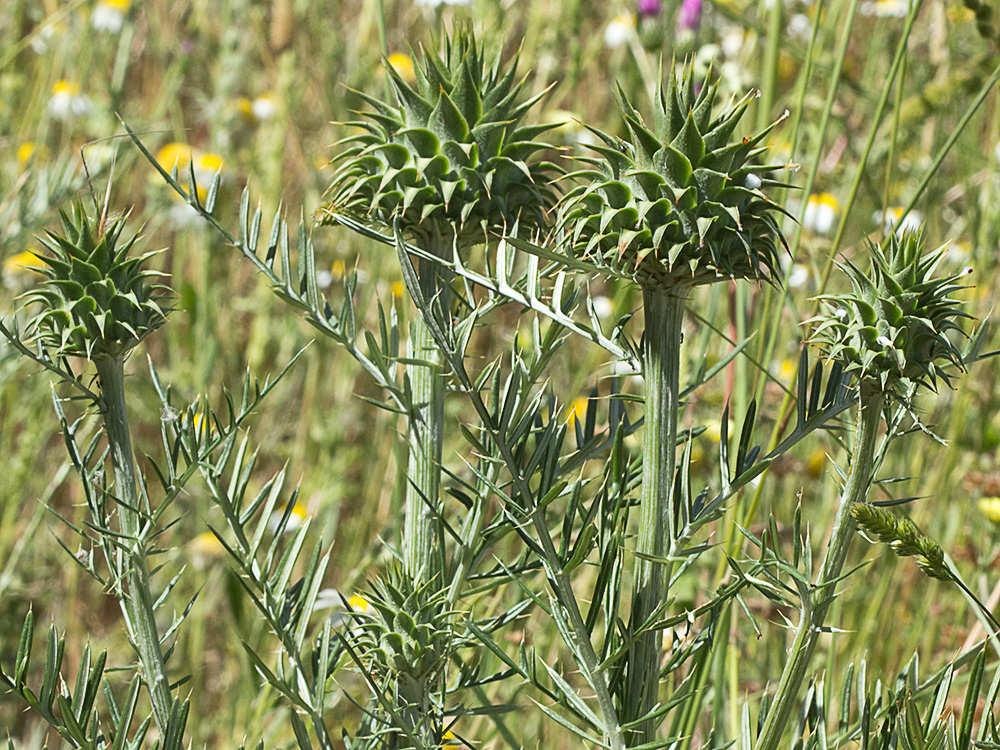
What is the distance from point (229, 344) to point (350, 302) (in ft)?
8.03

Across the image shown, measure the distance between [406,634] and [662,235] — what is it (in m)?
0.47

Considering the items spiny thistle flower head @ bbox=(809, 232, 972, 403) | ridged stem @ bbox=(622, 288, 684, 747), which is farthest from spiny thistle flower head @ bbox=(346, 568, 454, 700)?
spiny thistle flower head @ bbox=(809, 232, 972, 403)

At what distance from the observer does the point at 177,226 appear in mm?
3525

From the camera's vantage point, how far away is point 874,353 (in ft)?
2.93

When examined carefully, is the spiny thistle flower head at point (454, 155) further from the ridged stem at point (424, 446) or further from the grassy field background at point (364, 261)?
the grassy field background at point (364, 261)

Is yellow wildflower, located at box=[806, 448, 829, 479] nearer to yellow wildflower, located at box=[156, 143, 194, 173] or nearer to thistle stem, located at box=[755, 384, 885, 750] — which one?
thistle stem, located at box=[755, 384, 885, 750]

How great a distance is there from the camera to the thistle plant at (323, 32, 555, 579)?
103cm

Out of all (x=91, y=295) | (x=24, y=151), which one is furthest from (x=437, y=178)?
(x=24, y=151)

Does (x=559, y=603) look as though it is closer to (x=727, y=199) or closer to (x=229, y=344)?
(x=727, y=199)

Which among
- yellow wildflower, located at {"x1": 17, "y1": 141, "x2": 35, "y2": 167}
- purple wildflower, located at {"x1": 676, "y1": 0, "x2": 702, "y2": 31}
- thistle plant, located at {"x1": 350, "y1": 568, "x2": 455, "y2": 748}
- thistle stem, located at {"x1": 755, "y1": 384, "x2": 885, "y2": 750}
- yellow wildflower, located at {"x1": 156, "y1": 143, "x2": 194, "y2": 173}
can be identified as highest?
purple wildflower, located at {"x1": 676, "y1": 0, "x2": 702, "y2": 31}

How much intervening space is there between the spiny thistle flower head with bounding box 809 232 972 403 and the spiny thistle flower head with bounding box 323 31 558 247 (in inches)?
13.5

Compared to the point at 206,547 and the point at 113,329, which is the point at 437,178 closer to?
the point at 113,329

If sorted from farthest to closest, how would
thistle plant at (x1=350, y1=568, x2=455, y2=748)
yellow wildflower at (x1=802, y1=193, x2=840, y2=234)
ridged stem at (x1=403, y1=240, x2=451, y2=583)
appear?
yellow wildflower at (x1=802, y1=193, x2=840, y2=234) → ridged stem at (x1=403, y1=240, x2=451, y2=583) → thistle plant at (x1=350, y1=568, x2=455, y2=748)

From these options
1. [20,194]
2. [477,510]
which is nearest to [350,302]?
[477,510]
